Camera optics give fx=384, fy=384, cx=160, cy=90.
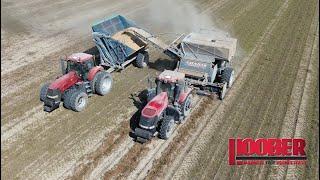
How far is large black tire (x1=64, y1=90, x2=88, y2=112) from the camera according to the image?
1638 centimetres

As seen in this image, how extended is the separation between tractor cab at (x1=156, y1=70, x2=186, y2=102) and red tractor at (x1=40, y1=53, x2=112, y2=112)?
3463mm

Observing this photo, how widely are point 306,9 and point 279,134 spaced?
20116mm

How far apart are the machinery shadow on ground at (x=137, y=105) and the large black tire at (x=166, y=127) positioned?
128 centimetres

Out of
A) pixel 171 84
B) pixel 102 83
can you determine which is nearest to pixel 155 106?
pixel 171 84

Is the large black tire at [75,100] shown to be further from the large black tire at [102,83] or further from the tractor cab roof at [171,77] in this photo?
the tractor cab roof at [171,77]

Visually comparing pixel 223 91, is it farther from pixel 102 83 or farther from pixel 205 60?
pixel 102 83

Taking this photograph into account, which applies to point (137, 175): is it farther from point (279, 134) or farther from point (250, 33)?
point (250, 33)

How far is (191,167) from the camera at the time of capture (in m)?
14.0

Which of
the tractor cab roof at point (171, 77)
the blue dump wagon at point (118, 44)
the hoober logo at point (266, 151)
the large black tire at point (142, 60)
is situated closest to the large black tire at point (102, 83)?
the blue dump wagon at point (118, 44)

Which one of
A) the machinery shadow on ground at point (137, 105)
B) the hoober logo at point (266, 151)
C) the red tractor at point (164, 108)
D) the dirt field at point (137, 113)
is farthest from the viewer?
the machinery shadow on ground at point (137, 105)

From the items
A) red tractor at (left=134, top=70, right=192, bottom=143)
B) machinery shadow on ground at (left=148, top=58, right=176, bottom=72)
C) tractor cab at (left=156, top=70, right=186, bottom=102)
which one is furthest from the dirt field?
tractor cab at (left=156, top=70, right=186, bottom=102)

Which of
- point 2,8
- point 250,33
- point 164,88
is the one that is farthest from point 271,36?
point 2,8

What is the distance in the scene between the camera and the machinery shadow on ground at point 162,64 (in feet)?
70.4

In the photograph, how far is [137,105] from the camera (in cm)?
1773
